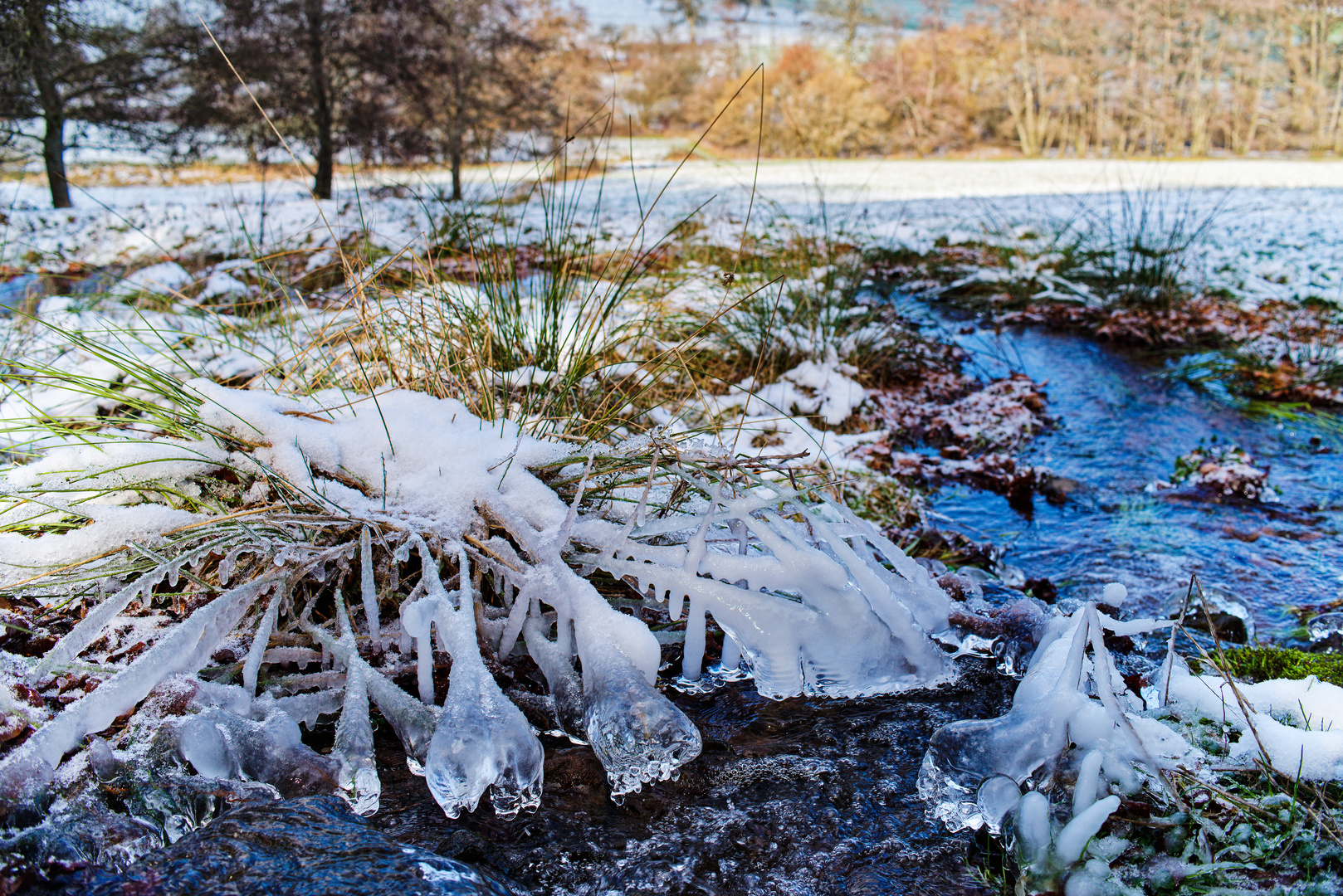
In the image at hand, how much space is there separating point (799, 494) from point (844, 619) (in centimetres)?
30

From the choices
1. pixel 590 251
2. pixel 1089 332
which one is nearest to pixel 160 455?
pixel 590 251

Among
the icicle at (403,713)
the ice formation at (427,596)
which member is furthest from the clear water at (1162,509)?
the icicle at (403,713)

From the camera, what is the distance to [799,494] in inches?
67.8

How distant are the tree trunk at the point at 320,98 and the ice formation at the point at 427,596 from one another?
8.36 metres

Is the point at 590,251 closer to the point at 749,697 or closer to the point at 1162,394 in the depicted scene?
the point at 749,697

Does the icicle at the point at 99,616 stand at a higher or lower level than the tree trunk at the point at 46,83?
lower

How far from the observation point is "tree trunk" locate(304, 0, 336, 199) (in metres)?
9.32

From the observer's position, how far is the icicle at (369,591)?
164 cm

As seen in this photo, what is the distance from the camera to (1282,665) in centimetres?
197

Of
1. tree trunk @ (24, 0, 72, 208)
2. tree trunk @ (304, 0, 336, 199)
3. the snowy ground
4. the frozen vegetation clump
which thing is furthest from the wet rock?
tree trunk @ (24, 0, 72, 208)

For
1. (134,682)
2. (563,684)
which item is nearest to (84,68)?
(134,682)

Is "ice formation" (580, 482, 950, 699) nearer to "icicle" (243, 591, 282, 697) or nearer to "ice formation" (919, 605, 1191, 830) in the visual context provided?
"ice formation" (919, 605, 1191, 830)

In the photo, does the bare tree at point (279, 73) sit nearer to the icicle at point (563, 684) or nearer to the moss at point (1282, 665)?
the icicle at point (563, 684)

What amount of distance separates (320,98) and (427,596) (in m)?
10.1
